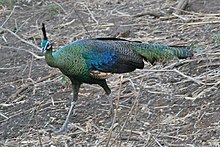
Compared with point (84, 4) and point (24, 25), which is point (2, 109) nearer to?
point (24, 25)

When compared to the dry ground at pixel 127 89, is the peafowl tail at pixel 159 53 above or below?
above

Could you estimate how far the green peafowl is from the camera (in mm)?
5645

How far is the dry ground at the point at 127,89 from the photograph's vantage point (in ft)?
18.3

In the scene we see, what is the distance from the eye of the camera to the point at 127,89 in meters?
6.73

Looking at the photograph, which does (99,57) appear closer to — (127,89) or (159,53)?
(159,53)

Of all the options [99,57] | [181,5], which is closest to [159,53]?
[99,57]

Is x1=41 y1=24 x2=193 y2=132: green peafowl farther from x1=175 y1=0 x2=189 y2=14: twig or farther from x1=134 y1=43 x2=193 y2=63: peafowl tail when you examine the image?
x1=175 y1=0 x2=189 y2=14: twig

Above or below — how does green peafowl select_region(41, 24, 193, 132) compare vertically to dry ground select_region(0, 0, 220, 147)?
above

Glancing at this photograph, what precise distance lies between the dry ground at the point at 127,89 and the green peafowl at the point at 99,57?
1.38 feet

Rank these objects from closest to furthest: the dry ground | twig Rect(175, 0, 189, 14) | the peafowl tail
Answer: the dry ground
the peafowl tail
twig Rect(175, 0, 189, 14)

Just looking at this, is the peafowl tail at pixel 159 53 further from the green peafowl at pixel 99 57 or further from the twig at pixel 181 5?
the twig at pixel 181 5

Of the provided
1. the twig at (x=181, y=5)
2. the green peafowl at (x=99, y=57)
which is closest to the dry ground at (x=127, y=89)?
the twig at (x=181, y=5)

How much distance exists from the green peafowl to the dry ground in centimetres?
42

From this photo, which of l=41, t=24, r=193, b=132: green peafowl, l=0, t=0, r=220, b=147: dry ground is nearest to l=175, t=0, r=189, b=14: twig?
l=0, t=0, r=220, b=147: dry ground
